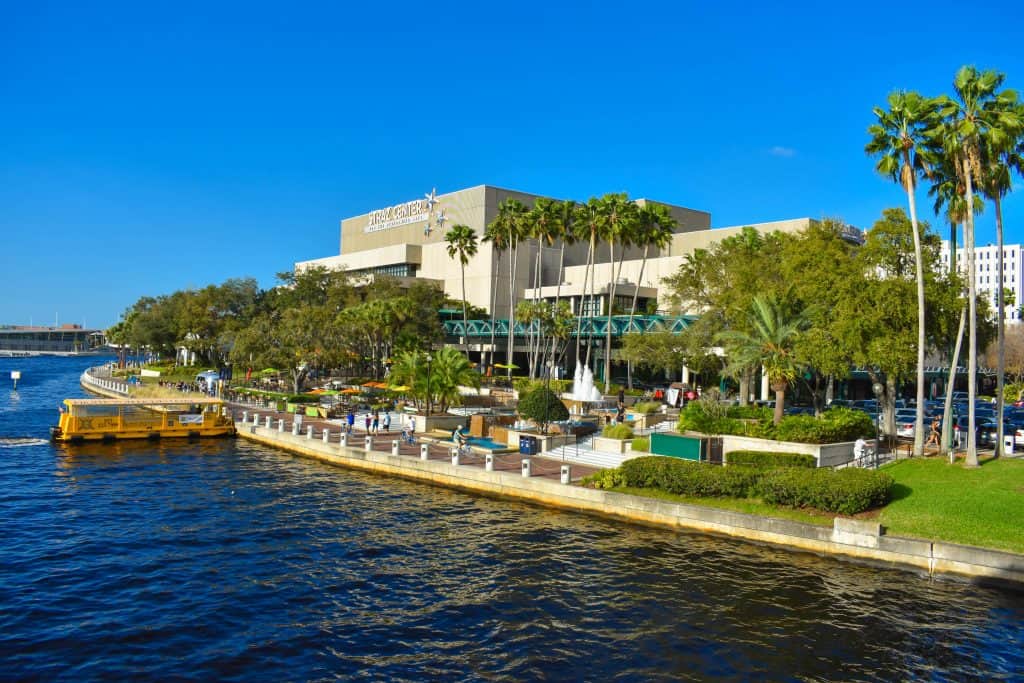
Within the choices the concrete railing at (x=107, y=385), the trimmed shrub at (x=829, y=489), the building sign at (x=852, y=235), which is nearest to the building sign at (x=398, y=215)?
the concrete railing at (x=107, y=385)

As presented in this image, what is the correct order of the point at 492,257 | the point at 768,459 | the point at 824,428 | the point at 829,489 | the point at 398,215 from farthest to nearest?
the point at 398,215
the point at 492,257
the point at 824,428
the point at 768,459
the point at 829,489

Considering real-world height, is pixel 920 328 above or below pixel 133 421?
above

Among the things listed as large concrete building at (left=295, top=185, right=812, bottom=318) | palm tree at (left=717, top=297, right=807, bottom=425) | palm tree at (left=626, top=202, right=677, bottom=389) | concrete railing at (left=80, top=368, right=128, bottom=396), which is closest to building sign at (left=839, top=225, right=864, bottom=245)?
large concrete building at (left=295, top=185, right=812, bottom=318)

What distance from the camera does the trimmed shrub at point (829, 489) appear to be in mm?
25266

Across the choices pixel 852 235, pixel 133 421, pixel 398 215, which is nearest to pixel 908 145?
pixel 133 421

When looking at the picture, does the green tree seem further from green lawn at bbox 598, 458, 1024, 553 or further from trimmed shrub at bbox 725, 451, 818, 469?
trimmed shrub at bbox 725, 451, 818, 469

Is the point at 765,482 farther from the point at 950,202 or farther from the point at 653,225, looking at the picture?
the point at 653,225

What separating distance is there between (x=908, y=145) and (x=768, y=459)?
1578cm

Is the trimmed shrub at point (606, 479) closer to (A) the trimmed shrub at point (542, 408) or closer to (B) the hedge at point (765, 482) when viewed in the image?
(B) the hedge at point (765, 482)

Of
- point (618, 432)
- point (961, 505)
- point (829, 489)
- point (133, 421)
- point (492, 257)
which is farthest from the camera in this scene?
point (492, 257)

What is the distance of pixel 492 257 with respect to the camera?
10975 centimetres

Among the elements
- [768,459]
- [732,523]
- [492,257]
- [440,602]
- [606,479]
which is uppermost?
[492,257]

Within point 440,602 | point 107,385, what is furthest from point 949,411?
point 107,385

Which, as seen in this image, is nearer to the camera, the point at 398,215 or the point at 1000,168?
the point at 1000,168
